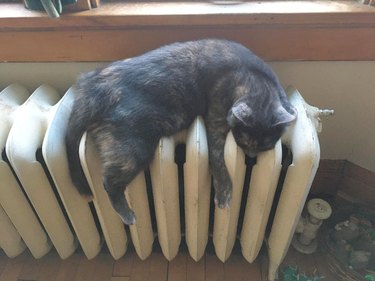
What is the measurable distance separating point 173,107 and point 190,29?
22 cm

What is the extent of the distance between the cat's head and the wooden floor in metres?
0.51

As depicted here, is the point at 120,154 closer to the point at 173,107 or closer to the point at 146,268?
the point at 173,107

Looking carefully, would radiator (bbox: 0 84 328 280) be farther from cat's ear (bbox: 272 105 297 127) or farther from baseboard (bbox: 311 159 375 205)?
baseboard (bbox: 311 159 375 205)

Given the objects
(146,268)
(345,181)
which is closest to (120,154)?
(146,268)

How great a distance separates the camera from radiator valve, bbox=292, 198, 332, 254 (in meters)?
0.98

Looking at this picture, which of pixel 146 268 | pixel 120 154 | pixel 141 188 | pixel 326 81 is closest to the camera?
pixel 120 154

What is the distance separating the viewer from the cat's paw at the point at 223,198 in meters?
0.76

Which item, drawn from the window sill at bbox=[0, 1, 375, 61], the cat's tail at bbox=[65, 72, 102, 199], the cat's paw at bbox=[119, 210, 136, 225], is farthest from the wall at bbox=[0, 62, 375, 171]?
the cat's paw at bbox=[119, 210, 136, 225]

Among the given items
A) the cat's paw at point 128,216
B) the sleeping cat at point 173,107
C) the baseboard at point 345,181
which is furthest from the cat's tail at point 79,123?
the baseboard at point 345,181

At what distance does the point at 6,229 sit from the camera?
3.09 feet

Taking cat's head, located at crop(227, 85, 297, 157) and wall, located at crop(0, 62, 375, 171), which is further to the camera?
wall, located at crop(0, 62, 375, 171)

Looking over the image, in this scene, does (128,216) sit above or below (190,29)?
below

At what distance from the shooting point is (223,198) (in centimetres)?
76

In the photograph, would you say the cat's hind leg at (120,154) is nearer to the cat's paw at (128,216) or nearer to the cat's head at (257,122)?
the cat's paw at (128,216)
